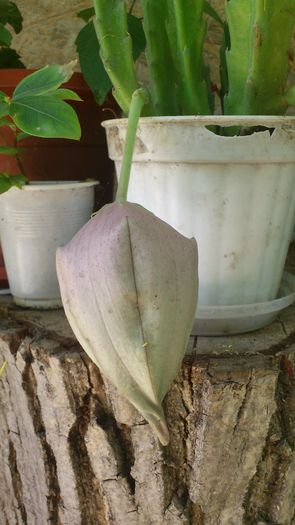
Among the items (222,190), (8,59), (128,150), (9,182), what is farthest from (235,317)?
(8,59)

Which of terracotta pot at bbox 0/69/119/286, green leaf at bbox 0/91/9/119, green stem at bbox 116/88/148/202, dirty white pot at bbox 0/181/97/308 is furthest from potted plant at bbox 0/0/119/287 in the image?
green stem at bbox 116/88/148/202

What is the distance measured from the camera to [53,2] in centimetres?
129

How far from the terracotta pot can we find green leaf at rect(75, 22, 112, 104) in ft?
0.19

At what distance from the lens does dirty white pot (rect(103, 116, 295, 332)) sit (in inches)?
24.4

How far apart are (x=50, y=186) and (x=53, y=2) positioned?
679mm

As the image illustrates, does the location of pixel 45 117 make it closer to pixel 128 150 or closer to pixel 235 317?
pixel 128 150

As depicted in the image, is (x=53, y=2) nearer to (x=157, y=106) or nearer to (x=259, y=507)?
(x=157, y=106)

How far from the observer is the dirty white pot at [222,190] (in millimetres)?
620

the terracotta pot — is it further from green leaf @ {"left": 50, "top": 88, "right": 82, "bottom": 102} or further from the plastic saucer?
the plastic saucer

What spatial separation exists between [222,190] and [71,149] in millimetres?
390

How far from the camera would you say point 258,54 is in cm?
62

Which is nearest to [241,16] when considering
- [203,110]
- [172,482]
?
[203,110]

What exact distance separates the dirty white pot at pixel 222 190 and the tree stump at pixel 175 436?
0.09m

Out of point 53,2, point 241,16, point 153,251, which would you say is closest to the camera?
point 153,251
